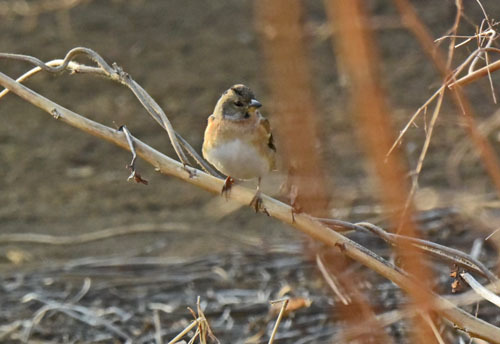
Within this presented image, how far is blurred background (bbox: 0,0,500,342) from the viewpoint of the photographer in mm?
4871

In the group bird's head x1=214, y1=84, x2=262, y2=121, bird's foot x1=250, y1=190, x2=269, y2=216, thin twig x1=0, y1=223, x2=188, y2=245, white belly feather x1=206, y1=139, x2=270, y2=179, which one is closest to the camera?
bird's foot x1=250, y1=190, x2=269, y2=216

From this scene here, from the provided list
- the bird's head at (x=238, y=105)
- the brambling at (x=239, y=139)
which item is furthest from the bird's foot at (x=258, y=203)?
the bird's head at (x=238, y=105)

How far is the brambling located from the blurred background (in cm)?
74

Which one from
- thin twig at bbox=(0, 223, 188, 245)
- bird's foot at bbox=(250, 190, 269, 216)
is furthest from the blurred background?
bird's foot at bbox=(250, 190, 269, 216)

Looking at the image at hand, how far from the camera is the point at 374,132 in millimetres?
802

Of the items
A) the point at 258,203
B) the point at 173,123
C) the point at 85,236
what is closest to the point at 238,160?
the point at 258,203

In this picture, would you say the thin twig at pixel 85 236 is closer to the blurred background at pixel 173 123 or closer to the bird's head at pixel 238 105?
the blurred background at pixel 173 123

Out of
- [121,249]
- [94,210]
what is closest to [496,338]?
[121,249]

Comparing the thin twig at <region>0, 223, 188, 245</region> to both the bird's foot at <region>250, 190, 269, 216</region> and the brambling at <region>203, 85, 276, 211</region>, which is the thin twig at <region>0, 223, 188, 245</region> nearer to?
the brambling at <region>203, 85, 276, 211</region>

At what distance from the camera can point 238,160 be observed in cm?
305

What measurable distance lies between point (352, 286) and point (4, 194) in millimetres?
4928

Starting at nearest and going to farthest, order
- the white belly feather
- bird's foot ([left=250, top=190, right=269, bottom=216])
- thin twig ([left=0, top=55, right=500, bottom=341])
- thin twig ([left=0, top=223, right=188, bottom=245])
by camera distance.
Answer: thin twig ([left=0, top=55, right=500, bottom=341]), bird's foot ([left=250, top=190, right=269, bottom=216]), the white belly feather, thin twig ([left=0, top=223, right=188, bottom=245])

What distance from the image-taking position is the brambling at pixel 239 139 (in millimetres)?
3055

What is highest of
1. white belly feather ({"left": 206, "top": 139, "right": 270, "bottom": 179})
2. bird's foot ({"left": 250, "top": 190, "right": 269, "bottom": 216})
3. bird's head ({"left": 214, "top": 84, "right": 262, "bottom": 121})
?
bird's head ({"left": 214, "top": 84, "right": 262, "bottom": 121})
